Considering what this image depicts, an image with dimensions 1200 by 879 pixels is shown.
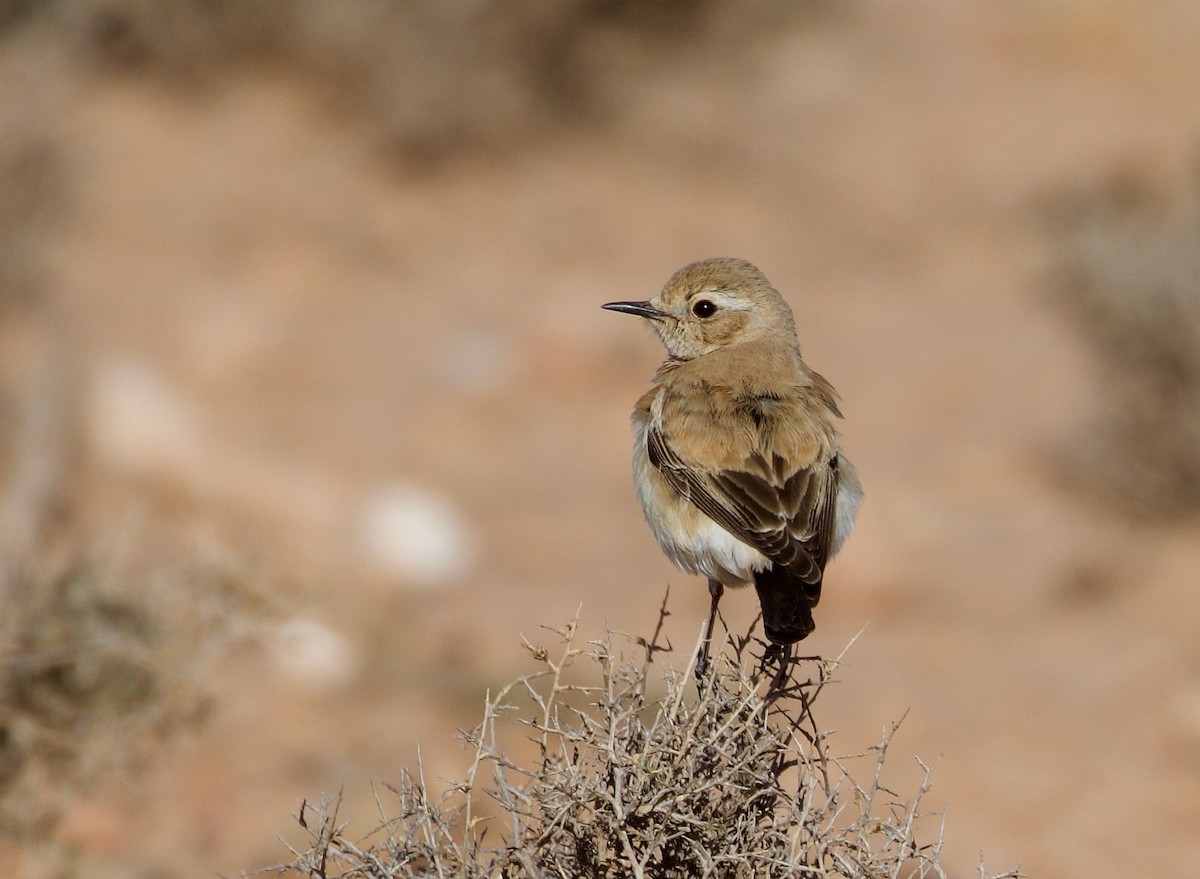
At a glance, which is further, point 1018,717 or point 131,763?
point 1018,717

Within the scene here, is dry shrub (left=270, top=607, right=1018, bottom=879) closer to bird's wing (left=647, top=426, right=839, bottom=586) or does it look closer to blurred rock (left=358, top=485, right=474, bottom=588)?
bird's wing (left=647, top=426, right=839, bottom=586)

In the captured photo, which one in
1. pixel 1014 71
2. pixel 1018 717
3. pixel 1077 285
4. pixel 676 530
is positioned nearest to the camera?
pixel 676 530

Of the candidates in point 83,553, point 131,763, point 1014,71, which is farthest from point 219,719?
point 1014,71

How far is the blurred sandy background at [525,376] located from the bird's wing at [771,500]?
73 cm

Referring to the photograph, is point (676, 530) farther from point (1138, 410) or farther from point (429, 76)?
point (429, 76)

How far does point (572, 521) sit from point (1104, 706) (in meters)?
4.22

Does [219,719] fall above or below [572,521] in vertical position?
below

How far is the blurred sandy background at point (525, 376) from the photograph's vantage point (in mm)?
7402

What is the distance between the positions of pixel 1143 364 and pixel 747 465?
806 centimetres

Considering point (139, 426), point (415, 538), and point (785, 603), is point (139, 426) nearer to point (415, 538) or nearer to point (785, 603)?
point (415, 538)

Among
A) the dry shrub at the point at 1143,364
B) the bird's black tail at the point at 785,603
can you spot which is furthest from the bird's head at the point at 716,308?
the dry shrub at the point at 1143,364

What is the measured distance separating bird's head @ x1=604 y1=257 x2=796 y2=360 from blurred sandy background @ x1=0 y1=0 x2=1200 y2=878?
1452 mm

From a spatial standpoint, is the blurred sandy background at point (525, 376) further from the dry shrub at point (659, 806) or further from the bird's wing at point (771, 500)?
the dry shrub at point (659, 806)

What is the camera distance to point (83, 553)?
6.77 metres
